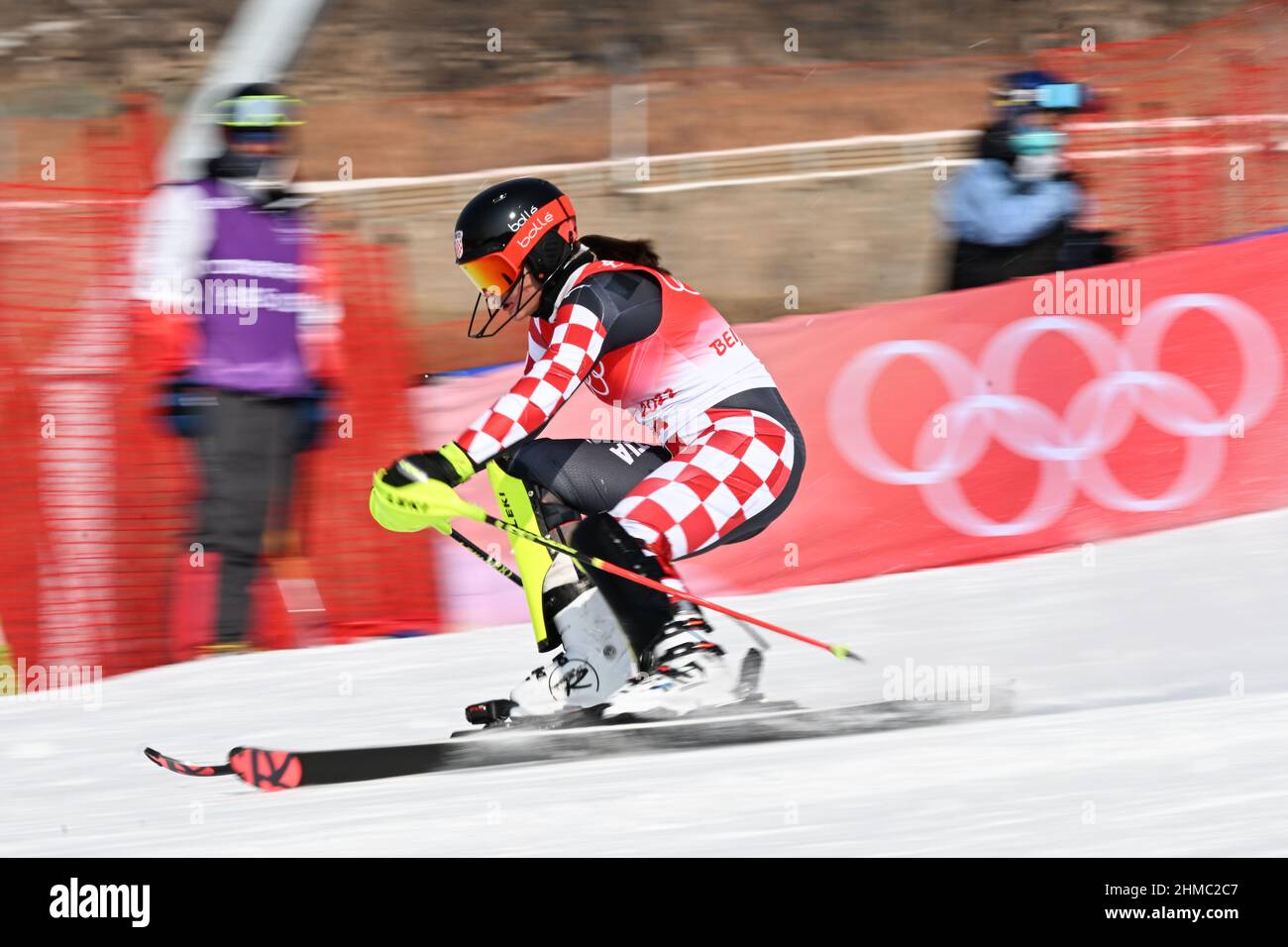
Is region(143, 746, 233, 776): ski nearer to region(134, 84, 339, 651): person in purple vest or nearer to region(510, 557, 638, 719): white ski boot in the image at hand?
region(510, 557, 638, 719): white ski boot

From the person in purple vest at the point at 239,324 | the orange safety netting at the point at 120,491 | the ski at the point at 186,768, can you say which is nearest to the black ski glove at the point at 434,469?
the ski at the point at 186,768

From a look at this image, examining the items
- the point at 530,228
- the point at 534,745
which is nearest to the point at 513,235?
the point at 530,228

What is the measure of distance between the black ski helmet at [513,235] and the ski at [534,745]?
107cm

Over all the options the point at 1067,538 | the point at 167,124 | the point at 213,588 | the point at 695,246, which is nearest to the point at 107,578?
the point at 213,588

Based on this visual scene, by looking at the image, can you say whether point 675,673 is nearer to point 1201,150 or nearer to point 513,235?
point 513,235

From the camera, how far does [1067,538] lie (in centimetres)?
574

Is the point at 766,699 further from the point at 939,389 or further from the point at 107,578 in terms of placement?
the point at 107,578

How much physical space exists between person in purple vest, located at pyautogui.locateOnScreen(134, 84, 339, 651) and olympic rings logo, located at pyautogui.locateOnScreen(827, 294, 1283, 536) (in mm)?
2073

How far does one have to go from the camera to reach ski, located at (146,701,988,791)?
3729 mm

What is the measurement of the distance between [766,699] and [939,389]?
6.30 ft

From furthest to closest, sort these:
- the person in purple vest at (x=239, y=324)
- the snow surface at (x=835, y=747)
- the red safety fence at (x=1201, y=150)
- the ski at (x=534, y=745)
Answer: the red safety fence at (x=1201, y=150)
the person in purple vest at (x=239, y=324)
the ski at (x=534, y=745)
the snow surface at (x=835, y=747)

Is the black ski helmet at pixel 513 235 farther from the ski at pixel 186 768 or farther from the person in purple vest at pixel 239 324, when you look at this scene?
the ski at pixel 186 768

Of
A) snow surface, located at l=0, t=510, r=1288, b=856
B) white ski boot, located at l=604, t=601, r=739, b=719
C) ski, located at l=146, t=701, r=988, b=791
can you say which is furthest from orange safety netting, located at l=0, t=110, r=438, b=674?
white ski boot, located at l=604, t=601, r=739, b=719

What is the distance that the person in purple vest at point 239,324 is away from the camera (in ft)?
15.1
